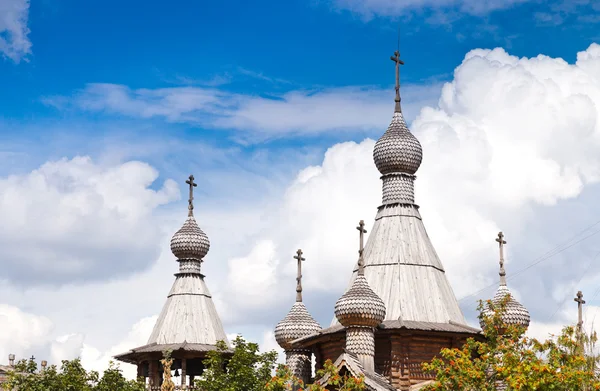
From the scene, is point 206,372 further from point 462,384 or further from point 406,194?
point 462,384

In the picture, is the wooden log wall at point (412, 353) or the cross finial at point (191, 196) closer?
the wooden log wall at point (412, 353)

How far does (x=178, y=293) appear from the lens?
42.3 metres

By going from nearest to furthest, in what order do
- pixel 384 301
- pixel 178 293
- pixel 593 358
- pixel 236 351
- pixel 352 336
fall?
pixel 593 358, pixel 352 336, pixel 384 301, pixel 236 351, pixel 178 293

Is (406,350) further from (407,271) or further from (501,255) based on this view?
(501,255)

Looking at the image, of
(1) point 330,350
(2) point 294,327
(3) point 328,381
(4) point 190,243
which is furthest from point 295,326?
(3) point 328,381

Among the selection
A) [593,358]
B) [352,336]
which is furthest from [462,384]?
[593,358]

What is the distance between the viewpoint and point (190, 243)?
4325 centimetres

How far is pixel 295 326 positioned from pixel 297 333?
0.26 meters

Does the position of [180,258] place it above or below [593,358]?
above

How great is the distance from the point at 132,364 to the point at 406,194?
13.4m

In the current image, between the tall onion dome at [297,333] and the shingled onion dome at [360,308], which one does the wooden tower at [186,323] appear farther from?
the shingled onion dome at [360,308]

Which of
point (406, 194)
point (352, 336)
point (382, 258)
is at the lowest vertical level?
point (352, 336)

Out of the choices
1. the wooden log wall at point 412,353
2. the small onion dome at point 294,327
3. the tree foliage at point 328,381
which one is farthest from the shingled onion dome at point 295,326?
the tree foliage at point 328,381

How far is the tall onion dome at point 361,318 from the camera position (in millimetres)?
30617
